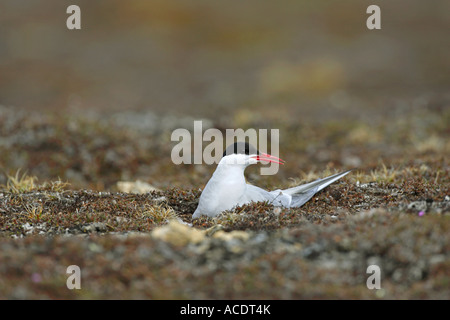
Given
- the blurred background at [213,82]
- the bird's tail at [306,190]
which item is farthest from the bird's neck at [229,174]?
the blurred background at [213,82]

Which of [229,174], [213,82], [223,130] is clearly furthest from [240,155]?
[213,82]

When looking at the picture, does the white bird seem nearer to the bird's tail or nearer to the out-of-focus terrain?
the out-of-focus terrain

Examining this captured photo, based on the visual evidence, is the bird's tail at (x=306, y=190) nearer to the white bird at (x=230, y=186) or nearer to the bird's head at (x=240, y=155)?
the white bird at (x=230, y=186)

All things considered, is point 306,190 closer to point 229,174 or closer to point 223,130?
point 229,174

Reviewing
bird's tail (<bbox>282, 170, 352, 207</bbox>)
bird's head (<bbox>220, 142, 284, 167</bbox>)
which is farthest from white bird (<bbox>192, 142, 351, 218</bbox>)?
bird's tail (<bbox>282, 170, 352, 207</bbox>)

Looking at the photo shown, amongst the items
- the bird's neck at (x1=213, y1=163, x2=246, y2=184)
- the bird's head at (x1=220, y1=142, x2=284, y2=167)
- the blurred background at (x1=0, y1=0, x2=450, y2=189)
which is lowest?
the bird's neck at (x1=213, y1=163, x2=246, y2=184)

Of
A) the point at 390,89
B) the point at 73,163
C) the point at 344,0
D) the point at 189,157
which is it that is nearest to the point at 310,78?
the point at 390,89
